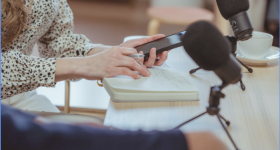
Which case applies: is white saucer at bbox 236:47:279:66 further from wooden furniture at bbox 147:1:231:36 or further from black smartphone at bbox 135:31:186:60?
wooden furniture at bbox 147:1:231:36

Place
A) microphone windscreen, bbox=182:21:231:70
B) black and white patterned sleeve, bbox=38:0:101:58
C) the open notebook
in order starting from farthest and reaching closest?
1. black and white patterned sleeve, bbox=38:0:101:58
2. the open notebook
3. microphone windscreen, bbox=182:21:231:70

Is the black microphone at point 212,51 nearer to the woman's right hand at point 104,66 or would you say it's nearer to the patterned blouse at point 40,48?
the woman's right hand at point 104,66

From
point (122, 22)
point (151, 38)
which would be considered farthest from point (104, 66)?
point (122, 22)

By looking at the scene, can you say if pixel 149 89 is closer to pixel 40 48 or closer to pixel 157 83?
pixel 157 83

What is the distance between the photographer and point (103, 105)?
79.6 inches

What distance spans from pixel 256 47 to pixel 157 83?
14.7 inches

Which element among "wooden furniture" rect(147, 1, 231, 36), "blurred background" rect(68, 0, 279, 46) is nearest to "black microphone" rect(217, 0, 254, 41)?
"wooden furniture" rect(147, 1, 231, 36)

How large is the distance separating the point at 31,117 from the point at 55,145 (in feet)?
0.16

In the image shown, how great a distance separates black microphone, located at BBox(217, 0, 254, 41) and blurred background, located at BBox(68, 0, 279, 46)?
168cm

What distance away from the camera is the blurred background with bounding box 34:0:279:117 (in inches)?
83.0

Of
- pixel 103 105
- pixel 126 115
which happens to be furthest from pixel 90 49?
pixel 103 105

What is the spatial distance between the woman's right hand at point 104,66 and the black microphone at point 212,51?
0.27m

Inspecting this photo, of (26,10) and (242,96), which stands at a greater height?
(26,10)

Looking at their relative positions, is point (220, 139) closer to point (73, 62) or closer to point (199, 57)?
point (199, 57)
